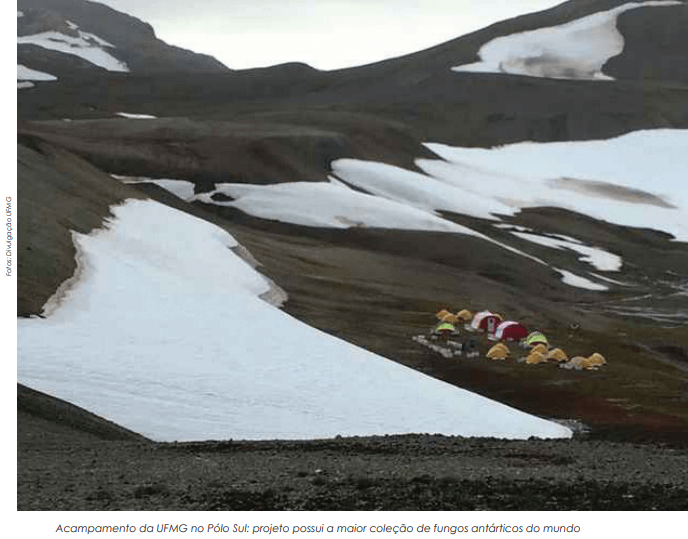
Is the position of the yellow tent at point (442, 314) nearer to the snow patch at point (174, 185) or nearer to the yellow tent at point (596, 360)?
the yellow tent at point (596, 360)

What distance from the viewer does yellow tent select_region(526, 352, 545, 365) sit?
242ft

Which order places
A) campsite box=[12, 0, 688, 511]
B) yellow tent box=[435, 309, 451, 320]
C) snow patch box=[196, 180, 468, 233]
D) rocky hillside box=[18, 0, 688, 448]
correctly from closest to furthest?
campsite box=[12, 0, 688, 511]
rocky hillside box=[18, 0, 688, 448]
yellow tent box=[435, 309, 451, 320]
snow patch box=[196, 180, 468, 233]

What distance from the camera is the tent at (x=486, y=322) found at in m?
84.0

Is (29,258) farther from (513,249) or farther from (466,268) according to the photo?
(513,249)

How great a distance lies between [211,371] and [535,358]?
29101 millimetres

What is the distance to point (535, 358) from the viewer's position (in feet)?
242

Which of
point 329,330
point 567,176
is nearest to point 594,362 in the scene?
point 329,330

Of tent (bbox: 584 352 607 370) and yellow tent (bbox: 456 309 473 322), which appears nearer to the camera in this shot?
tent (bbox: 584 352 607 370)

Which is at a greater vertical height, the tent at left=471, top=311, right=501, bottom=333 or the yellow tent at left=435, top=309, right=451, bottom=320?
the yellow tent at left=435, top=309, right=451, bottom=320

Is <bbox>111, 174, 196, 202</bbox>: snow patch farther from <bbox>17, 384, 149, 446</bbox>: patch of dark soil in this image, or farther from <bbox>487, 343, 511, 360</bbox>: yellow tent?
<bbox>17, 384, 149, 446</bbox>: patch of dark soil

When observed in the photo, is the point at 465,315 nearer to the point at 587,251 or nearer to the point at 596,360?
the point at 596,360

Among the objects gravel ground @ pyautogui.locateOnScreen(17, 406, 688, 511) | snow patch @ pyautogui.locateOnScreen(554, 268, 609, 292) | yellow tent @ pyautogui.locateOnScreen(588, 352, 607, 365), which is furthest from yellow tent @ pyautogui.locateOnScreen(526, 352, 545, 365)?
snow patch @ pyautogui.locateOnScreen(554, 268, 609, 292)

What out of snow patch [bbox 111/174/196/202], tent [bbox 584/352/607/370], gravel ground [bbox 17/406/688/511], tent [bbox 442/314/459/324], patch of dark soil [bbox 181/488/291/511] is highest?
patch of dark soil [bbox 181/488/291/511]
